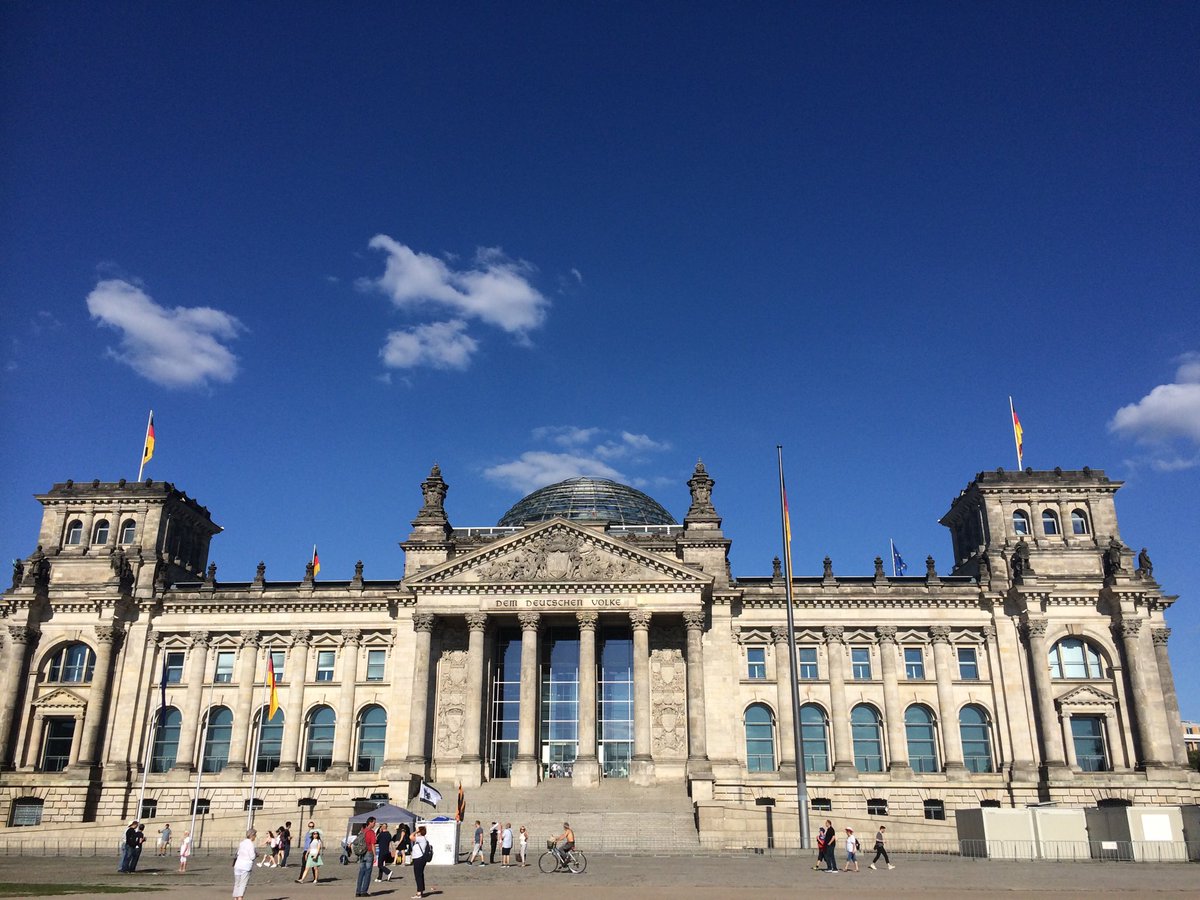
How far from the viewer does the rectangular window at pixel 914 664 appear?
61250mm

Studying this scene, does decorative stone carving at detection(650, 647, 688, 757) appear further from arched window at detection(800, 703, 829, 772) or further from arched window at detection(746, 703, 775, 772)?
arched window at detection(800, 703, 829, 772)

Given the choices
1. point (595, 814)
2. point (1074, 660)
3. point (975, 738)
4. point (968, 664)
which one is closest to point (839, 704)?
point (975, 738)

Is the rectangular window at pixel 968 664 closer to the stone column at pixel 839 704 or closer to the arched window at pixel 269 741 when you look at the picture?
the stone column at pixel 839 704

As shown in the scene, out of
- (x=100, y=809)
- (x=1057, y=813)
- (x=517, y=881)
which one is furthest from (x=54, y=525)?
(x=1057, y=813)

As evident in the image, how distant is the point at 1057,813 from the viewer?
142 ft

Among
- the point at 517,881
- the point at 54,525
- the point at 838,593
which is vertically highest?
the point at 54,525

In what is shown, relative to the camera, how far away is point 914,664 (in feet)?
202

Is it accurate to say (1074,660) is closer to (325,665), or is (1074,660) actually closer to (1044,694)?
(1044,694)

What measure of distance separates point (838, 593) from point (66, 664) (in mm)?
51503

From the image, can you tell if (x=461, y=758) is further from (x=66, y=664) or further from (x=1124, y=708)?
(x=1124, y=708)

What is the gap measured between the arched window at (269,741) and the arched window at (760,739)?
1189 inches

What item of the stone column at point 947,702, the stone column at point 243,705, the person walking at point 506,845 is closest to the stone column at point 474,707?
the stone column at point 243,705

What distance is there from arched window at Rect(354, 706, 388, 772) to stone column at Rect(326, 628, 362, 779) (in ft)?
2.28

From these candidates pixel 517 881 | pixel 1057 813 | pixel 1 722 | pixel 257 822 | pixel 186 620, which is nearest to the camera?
pixel 517 881
